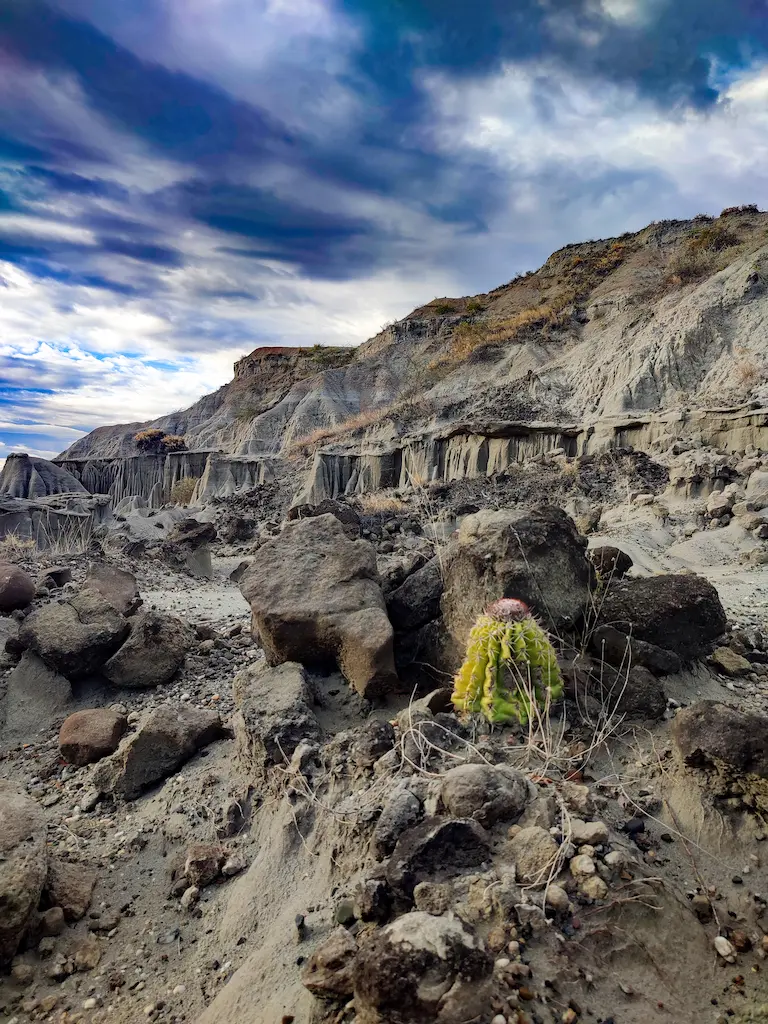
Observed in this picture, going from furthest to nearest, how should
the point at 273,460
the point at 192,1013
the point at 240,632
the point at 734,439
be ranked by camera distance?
1. the point at 273,460
2. the point at 734,439
3. the point at 240,632
4. the point at 192,1013

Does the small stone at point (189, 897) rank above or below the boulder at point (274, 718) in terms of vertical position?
below

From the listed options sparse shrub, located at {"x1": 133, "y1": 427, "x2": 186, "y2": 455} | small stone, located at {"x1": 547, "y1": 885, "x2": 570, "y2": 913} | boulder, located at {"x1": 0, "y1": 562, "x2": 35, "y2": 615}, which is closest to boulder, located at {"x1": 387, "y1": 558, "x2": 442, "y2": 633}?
small stone, located at {"x1": 547, "y1": 885, "x2": 570, "y2": 913}

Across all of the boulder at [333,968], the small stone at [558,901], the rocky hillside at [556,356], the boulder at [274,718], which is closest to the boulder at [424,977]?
the boulder at [333,968]

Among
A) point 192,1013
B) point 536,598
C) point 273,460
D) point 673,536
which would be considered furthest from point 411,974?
point 273,460

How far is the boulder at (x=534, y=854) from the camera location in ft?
6.10

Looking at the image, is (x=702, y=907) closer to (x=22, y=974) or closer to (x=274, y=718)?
(x=274, y=718)

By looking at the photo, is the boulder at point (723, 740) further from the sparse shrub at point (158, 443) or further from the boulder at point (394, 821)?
the sparse shrub at point (158, 443)

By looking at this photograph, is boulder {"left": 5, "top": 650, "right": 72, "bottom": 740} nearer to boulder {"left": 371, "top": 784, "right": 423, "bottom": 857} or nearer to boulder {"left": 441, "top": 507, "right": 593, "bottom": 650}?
boulder {"left": 441, "top": 507, "right": 593, "bottom": 650}

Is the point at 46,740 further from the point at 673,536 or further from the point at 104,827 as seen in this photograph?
the point at 673,536

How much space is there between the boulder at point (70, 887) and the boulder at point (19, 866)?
0.11 meters

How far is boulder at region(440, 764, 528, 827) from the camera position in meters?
2.09

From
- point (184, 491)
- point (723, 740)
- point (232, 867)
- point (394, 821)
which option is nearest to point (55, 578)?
point (232, 867)

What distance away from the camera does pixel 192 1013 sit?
80.2 inches

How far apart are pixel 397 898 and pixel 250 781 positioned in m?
1.47
